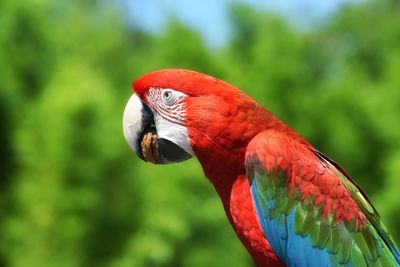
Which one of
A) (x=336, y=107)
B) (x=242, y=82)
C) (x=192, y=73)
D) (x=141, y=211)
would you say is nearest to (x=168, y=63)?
(x=242, y=82)

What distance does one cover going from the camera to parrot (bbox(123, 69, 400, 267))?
64.4 inches

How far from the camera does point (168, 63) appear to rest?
6008 millimetres

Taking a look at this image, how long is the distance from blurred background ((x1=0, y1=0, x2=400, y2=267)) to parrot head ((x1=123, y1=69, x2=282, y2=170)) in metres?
2.48

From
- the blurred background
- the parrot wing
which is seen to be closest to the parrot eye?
the parrot wing

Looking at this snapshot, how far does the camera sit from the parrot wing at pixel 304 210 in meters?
1.63

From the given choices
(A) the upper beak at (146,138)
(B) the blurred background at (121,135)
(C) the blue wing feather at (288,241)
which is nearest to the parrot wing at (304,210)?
(C) the blue wing feather at (288,241)

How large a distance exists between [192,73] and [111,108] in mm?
2934

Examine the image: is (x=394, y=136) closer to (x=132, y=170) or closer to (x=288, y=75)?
(x=288, y=75)

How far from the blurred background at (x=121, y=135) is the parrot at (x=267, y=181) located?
101 inches

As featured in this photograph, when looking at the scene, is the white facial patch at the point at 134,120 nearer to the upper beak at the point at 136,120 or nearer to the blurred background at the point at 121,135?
the upper beak at the point at 136,120

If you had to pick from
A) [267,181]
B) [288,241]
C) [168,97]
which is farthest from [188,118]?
[288,241]

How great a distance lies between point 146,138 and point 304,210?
38 cm

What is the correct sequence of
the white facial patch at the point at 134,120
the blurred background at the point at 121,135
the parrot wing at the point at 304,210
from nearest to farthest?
1. the parrot wing at the point at 304,210
2. the white facial patch at the point at 134,120
3. the blurred background at the point at 121,135

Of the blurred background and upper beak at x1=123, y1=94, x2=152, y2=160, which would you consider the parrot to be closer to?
upper beak at x1=123, y1=94, x2=152, y2=160
